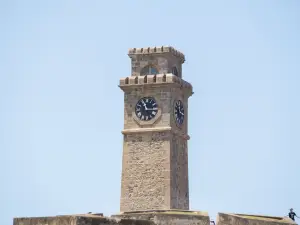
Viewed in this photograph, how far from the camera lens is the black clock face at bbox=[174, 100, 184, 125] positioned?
5969 cm

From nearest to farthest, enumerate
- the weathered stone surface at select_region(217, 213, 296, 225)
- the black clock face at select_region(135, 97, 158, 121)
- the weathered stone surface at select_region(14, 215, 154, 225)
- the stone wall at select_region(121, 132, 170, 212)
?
the weathered stone surface at select_region(14, 215, 154, 225) → the weathered stone surface at select_region(217, 213, 296, 225) → the stone wall at select_region(121, 132, 170, 212) → the black clock face at select_region(135, 97, 158, 121)

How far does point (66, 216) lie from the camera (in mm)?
25953

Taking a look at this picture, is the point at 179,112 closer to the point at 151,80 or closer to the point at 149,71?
the point at 151,80

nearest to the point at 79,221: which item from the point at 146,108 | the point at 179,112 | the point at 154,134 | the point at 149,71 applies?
the point at 154,134

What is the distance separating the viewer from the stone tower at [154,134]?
57.2m

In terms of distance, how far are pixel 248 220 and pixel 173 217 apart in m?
3.72

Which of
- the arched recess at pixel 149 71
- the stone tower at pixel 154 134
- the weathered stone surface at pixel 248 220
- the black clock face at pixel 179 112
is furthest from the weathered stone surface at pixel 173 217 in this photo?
the arched recess at pixel 149 71

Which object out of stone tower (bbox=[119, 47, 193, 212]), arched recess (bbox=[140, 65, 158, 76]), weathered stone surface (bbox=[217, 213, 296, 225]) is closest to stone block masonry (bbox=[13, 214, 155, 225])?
weathered stone surface (bbox=[217, 213, 296, 225])

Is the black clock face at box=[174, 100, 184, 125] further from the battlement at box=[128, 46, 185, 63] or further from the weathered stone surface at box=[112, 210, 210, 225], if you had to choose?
the weathered stone surface at box=[112, 210, 210, 225]

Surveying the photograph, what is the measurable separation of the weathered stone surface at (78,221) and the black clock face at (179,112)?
105 ft

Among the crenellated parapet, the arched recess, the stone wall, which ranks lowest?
the stone wall

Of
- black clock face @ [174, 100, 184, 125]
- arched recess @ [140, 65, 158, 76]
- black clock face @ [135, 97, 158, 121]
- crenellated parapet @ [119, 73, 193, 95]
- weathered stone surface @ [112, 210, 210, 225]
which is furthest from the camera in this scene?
arched recess @ [140, 65, 158, 76]

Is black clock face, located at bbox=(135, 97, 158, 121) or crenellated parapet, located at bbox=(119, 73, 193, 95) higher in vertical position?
crenellated parapet, located at bbox=(119, 73, 193, 95)

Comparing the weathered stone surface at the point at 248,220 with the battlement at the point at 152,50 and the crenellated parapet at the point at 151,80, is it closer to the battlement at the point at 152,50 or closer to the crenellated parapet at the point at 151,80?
the crenellated parapet at the point at 151,80
